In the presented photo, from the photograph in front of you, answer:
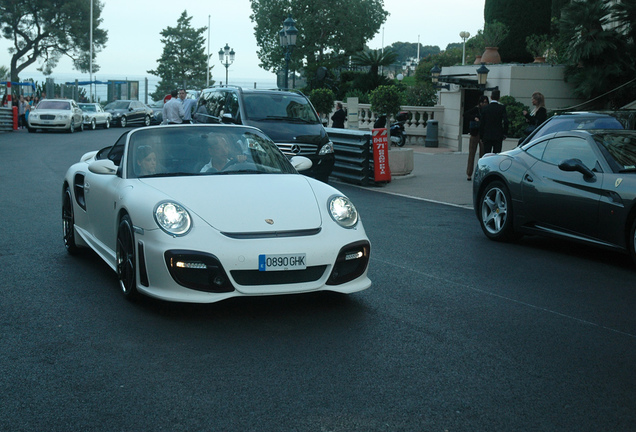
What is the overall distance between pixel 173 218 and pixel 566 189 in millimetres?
4714

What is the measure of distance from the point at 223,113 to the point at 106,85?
47.7 metres

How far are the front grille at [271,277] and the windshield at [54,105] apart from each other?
3464 cm

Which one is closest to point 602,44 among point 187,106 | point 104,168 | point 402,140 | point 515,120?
point 515,120

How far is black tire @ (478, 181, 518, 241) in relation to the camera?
31.4 ft

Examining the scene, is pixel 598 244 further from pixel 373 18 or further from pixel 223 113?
pixel 373 18

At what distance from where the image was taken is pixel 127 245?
19.8ft

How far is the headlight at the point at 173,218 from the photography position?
221 inches

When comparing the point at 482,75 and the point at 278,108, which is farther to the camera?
the point at 482,75

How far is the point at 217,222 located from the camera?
18.5 feet

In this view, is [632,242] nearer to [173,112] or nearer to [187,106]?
[173,112]

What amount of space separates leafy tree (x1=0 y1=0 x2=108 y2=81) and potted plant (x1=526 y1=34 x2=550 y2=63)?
48374mm

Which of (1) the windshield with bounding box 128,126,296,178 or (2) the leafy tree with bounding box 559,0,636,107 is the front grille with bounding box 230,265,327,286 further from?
(2) the leafy tree with bounding box 559,0,636,107

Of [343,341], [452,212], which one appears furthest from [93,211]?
[452,212]

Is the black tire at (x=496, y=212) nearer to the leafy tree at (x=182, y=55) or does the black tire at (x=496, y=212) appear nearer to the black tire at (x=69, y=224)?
the black tire at (x=69, y=224)
